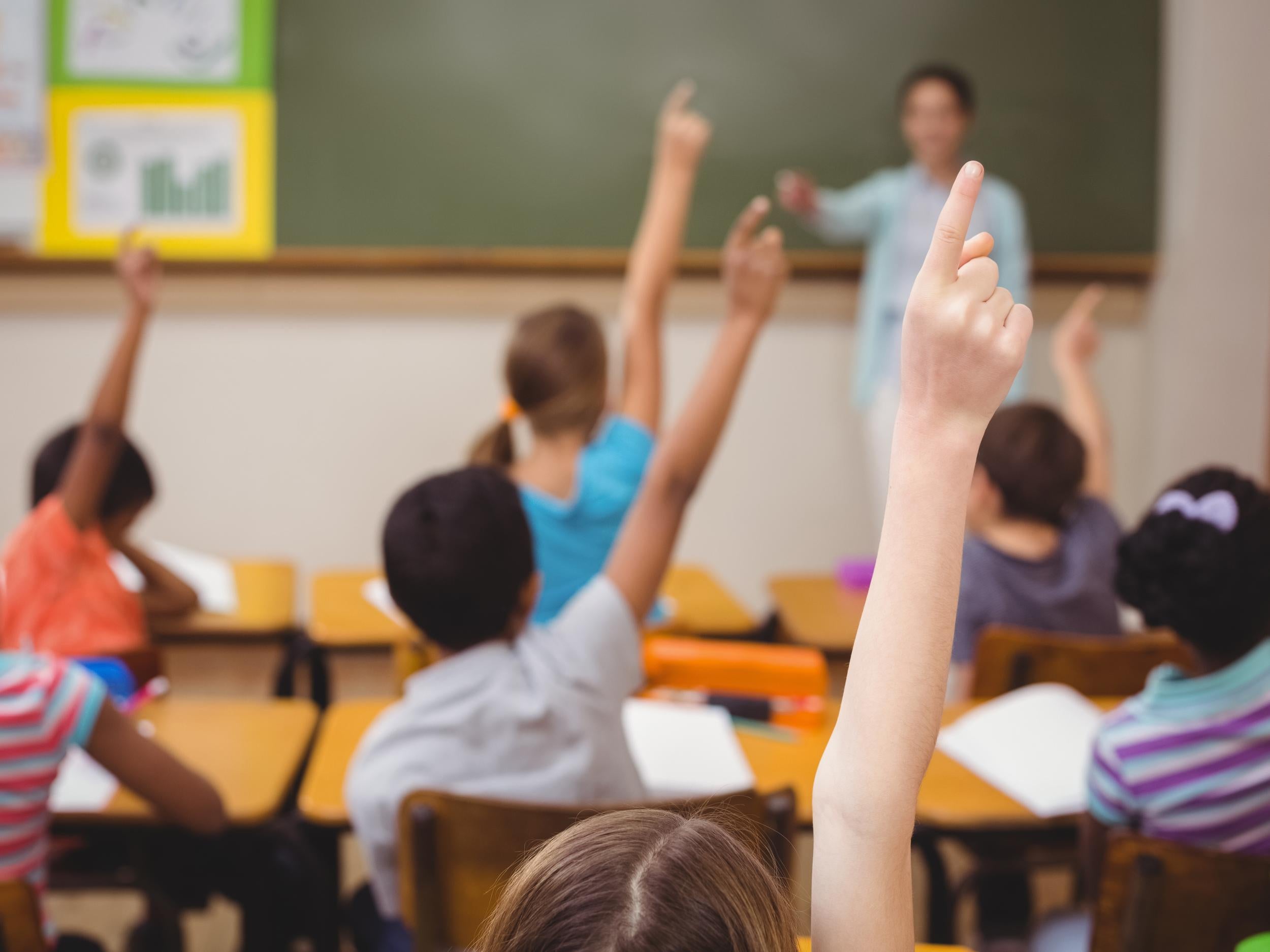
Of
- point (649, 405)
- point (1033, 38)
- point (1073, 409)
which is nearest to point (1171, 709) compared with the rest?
point (649, 405)

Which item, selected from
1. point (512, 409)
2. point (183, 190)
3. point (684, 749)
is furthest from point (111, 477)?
point (183, 190)

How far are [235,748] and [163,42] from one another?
293 cm

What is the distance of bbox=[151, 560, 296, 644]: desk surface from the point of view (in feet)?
8.21

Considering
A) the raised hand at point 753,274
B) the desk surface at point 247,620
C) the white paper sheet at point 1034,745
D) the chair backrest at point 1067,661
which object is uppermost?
the raised hand at point 753,274

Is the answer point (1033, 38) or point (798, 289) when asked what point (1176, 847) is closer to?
point (798, 289)

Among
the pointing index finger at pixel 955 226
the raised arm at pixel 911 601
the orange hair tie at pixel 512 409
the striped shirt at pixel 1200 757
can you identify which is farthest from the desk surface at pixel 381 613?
the pointing index finger at pixel 955 226

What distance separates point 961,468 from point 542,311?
176cm

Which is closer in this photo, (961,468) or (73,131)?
(961,468)

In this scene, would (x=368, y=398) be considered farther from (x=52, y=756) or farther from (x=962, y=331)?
(x=962, y=331)

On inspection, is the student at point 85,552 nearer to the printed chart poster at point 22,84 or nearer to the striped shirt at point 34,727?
the striped shirt at point 34,727

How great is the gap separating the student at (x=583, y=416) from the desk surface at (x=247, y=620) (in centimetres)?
61

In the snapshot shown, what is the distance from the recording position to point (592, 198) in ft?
13.4

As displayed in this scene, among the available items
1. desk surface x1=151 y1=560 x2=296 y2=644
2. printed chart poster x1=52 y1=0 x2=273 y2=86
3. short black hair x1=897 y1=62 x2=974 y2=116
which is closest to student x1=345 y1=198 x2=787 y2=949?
desk surface x1=151 y1=560 x2=296 y2=644

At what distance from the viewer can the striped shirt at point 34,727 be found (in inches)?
52.5
